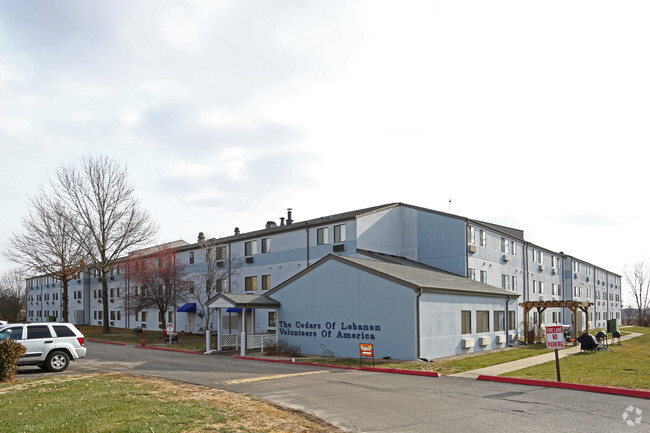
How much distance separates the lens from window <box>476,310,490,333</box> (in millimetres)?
28172

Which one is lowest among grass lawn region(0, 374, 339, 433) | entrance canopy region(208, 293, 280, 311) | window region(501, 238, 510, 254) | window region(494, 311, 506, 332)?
window region(494, 311, 506, 332)

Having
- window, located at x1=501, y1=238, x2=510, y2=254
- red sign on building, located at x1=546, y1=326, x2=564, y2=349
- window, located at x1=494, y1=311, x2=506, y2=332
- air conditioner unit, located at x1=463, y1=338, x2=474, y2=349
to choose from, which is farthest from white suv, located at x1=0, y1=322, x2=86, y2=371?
window, located at x1=501, y1=238, x2=510, y2=254

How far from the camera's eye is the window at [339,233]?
3406cm

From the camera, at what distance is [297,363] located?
73.8 ft

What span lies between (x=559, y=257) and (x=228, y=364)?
43.9 m

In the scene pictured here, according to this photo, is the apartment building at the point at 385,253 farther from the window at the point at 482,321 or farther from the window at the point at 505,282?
the window at the point at 482,321

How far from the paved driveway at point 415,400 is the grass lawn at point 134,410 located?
108cm

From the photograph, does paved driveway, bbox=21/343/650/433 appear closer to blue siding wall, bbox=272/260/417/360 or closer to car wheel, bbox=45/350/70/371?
car wheel, bbox=45/350/70/371

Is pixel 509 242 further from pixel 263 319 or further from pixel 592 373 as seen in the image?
pixel 592 373

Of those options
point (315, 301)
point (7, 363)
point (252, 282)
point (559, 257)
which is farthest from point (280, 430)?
point (559, 257)

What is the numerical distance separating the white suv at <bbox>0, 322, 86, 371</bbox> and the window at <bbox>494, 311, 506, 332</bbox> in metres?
21.9

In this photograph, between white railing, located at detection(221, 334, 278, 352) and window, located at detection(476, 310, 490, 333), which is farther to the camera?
window, located at detection(476, 310, 490, 333)

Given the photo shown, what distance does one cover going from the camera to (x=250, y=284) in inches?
1639

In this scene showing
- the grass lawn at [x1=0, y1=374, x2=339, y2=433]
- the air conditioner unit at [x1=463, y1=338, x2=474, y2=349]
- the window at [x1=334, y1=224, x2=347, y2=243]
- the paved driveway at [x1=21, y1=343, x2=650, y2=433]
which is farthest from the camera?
the window at [x1=334, y1=224, x2=347, y2=243]
